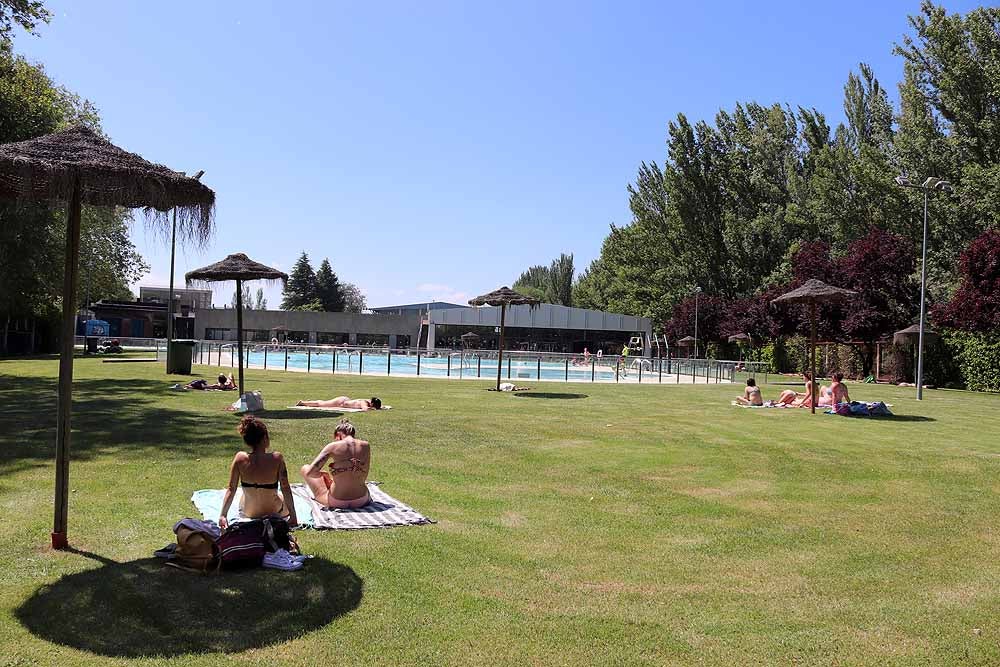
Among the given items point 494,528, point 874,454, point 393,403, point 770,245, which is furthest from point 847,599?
point 770,245

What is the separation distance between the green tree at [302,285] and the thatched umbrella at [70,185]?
307 feet

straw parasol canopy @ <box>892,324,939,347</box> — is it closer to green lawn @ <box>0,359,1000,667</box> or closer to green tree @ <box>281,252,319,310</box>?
green lawn @ <box>0,359,1000,667</box>

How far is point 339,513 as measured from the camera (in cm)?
675

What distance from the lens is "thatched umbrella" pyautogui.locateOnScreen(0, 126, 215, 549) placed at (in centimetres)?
545

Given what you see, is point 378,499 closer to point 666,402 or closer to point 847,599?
point 847,599

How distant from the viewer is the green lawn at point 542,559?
4.12 m

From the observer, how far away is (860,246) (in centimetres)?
3509

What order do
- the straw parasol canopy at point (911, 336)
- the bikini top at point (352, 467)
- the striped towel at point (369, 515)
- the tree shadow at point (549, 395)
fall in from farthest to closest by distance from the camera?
the straw parasol canopy at point (911, 336), the tree shadow at point (549, 395), the bikini top at point (352, 467), the striped towel at point (369, 515)

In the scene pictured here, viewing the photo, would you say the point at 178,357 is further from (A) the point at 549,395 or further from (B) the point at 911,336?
(B) the point at 911,336

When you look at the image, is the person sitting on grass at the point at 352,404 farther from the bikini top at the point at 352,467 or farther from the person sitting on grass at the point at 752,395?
the person sitting on grass at the point at 752,395

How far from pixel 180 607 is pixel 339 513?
7.58ft

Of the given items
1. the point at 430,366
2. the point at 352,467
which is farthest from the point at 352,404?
the point at 430,366

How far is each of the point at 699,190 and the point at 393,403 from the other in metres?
42.1

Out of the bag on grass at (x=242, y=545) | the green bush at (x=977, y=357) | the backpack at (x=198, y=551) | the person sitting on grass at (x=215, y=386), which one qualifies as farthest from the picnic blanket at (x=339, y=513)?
the green bush at (x=977, y=357)
